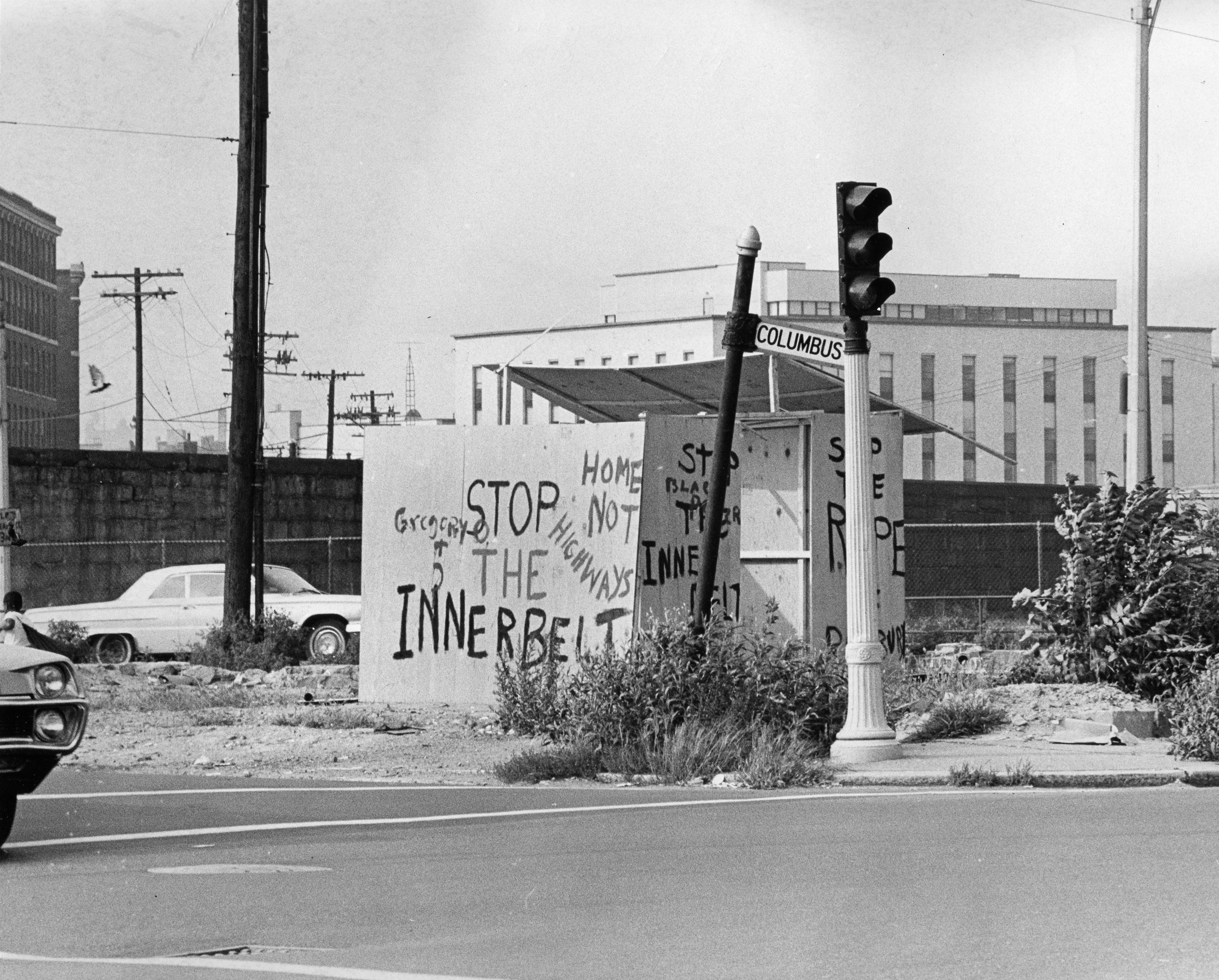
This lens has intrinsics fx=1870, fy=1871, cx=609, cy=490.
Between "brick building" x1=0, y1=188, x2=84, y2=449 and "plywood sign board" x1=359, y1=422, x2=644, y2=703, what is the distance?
86010 millimetres

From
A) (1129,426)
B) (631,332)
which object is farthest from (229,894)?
(631,332)

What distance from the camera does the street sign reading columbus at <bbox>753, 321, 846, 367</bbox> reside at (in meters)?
14.4

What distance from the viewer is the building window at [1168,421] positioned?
4582 inches

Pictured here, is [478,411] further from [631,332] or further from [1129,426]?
[1129,426]

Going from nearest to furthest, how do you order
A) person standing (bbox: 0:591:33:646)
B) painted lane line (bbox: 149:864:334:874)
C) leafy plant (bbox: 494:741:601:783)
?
1. painted lane line (bbox: 149:864:334:874)
2. person standing (bbox: 0:591:33:646)
3. leafy plant (bbox: 494:741:601:783)

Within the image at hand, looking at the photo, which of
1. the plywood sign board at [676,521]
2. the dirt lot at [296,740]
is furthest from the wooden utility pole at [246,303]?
the plywood sign board at [676,521]

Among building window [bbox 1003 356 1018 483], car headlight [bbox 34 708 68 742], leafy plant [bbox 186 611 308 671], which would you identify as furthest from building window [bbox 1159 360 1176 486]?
car headlight [bbox 34 708 68 742]

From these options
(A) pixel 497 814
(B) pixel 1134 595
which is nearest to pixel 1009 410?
(B) pixel 1134 595

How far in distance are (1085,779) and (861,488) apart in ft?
8.28

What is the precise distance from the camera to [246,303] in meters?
25.2

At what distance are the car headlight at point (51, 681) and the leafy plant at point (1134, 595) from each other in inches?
366

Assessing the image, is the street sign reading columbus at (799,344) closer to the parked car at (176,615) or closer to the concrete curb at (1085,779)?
the concrete curb at (1085,779)

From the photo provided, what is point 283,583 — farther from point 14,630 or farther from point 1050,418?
point 1050,418

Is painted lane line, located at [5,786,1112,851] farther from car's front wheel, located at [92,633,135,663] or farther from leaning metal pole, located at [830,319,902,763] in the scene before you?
car's front wheel, located at [92,633,135,663]
